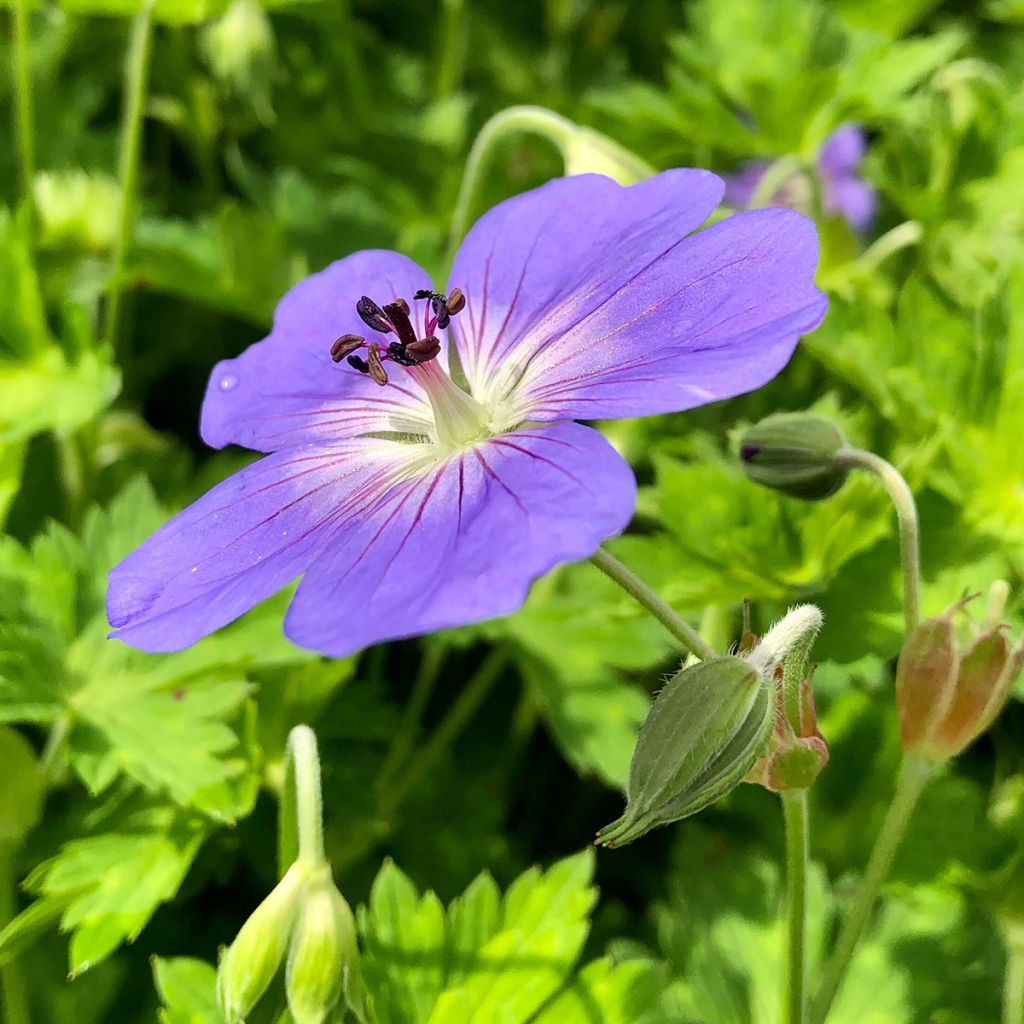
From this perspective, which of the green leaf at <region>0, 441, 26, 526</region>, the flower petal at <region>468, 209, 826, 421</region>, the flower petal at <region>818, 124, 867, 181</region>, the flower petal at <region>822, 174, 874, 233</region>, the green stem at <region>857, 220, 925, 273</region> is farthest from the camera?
the flower petal at <region>818, 124, 867, 181</region>

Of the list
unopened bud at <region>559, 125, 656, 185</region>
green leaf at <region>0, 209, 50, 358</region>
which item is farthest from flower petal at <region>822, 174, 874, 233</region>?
green leaf at <region>0, 209, 50, 358</region>

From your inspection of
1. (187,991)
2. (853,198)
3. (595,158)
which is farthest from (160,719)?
(853,198)

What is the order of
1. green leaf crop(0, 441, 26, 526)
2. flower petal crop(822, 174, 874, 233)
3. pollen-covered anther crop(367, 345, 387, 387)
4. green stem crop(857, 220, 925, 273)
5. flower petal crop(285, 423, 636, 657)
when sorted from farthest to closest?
flower petal crop(822, 174, 874, 233), green stem crop(857, 220, 925, 273), green leaf crop(0, 441, 26, 526), pollen-covered anther crop(367, 345, 387, 387), flower petal crop(285, 423, 636, 657)

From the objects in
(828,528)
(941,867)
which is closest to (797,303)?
(828,528)

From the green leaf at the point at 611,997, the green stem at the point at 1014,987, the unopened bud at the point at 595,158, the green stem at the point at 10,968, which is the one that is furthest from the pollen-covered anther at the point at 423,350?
the green stem at the point at 1014,987

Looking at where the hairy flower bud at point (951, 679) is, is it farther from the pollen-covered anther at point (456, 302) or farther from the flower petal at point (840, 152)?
the flower petal at point (840, 152)

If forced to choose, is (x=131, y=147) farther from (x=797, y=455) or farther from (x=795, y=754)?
(x=795, y=754)

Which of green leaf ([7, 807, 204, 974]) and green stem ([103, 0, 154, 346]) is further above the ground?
green stem ([103, 0, 154, 346])

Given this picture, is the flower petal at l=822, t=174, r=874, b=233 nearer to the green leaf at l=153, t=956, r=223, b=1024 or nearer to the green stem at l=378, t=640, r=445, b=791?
the green stem at l=378, t=640, r=445, b=791
